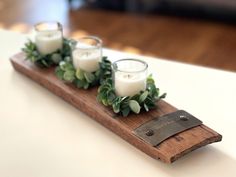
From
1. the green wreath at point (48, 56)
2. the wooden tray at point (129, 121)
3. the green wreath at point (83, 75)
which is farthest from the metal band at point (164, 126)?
the green wreath at point (48, 56)

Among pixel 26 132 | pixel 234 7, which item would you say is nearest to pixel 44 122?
pixel 26 132

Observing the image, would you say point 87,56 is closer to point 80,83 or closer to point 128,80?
point 80,83

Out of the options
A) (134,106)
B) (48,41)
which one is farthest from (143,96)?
(48,41)

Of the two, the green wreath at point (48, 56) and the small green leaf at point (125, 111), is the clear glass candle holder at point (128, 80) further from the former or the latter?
the green wreath at point (48, 56)

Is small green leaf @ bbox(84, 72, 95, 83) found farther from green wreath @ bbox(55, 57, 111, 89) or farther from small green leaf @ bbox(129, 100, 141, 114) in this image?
small green leaf @ bbox(129, 100, 141, 114)

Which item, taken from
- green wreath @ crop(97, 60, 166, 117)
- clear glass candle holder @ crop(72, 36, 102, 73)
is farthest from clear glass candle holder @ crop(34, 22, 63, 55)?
green wreath @ crop(97, 60, 166, 117)
